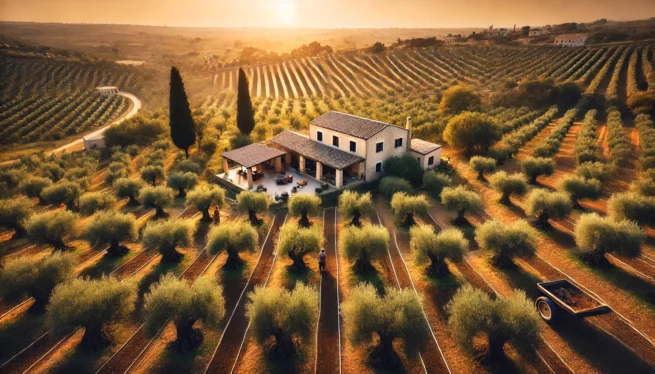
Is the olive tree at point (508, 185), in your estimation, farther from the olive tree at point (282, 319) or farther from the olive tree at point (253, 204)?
the olive tree at point (282, 319)

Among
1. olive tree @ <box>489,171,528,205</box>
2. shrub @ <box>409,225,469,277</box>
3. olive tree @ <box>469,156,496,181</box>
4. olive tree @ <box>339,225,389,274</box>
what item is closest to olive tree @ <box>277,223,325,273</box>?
olive tree @ <box>339,225,389,274</box>

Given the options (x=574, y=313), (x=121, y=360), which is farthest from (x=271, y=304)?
(x=574, y=313)

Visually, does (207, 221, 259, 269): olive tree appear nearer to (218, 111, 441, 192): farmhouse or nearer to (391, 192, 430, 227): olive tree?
(391, 192, 430, 227): olive tree

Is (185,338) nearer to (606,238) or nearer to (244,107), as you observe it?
(606,238)

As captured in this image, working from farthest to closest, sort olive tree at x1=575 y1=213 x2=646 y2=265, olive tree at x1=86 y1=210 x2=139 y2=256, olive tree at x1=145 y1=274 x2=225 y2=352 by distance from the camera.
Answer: olive tree at x1=86 y1=210 x2=139 y2=256
olive tree at x1=575 y1=213 x2=646 y2=265
olive tree at x1=145 y1=274 x2=225 y2=352

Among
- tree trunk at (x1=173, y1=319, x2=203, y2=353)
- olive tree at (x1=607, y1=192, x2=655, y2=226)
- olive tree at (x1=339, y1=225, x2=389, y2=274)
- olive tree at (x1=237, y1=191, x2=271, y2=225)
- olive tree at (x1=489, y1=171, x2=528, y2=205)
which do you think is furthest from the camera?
olive tree at (x1=489, y1=171, x2=528, y2=205)

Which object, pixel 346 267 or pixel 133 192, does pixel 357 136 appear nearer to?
pixel 346 267

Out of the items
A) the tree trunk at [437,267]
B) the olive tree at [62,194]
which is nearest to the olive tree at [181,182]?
the olive tree at [62,194]
